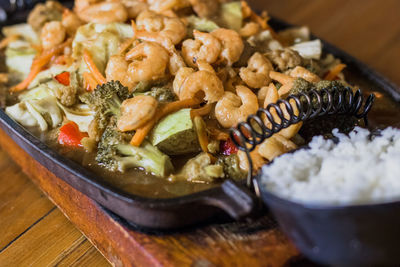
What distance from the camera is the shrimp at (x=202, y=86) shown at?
2328 millimetres

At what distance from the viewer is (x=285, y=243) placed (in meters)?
1.89

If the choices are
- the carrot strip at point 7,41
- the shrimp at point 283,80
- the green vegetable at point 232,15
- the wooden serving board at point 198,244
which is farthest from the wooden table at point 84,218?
the green vegetable at point 232,15

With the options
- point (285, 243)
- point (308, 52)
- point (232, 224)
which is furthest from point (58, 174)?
point (308, 52)

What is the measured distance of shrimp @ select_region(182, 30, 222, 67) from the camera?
2557mm

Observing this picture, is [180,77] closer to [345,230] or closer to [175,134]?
[175,134]

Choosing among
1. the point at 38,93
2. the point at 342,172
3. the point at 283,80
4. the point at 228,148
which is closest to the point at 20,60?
the point at 38,93

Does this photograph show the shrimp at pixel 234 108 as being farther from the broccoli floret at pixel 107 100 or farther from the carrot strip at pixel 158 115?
the broccoli floret at pixel 107 100

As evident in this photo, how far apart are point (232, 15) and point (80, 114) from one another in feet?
4.62

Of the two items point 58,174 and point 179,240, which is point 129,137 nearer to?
point 58,174

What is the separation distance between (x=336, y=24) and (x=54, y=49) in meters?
2.88

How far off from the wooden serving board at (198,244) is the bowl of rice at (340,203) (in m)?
0.19

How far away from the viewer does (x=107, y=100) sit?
2.35 meters

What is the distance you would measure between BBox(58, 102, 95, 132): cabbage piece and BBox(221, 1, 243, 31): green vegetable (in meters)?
1.19

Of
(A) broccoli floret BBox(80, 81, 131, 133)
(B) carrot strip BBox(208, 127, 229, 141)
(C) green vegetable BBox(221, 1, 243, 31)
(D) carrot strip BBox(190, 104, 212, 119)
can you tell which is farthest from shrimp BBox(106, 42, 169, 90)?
(C) green vegetable BBox(221, 1, 243, 31)
